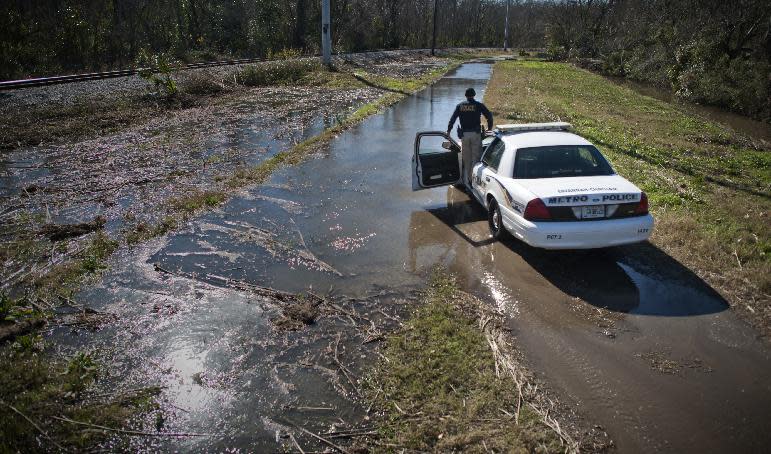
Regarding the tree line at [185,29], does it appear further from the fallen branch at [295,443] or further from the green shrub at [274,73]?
the fallen branch at [295,443]

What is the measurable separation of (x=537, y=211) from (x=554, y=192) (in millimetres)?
325

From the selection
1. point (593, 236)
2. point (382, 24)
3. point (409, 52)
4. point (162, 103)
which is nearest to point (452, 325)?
point (593, 236)

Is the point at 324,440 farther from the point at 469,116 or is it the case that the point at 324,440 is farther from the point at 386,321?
the point at 469,116

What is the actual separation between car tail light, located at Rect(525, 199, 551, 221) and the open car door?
8.71 ft

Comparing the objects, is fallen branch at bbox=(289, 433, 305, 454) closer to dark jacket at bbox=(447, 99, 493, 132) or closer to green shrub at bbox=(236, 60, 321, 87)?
dark jacket at bbox=(447, 99, 493, 132)

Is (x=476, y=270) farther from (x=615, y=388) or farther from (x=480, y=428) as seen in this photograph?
(x=480, y=428)

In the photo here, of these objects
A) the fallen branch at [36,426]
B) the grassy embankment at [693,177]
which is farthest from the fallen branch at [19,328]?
the grassy embankment at [693,177]

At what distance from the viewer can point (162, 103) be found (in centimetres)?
1875

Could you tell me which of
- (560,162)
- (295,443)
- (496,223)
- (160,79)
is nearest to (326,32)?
(160,79)

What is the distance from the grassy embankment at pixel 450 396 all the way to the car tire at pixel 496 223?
6.96 feet

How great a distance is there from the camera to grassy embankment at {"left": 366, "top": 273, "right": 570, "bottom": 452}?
386 cm

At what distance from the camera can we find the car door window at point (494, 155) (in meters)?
7.72

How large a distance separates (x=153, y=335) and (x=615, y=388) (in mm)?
4318

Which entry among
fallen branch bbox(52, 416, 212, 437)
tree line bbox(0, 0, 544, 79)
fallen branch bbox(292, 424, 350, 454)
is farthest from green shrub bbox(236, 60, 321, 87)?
fallen branch bbox(292, 424, 350, 454)
